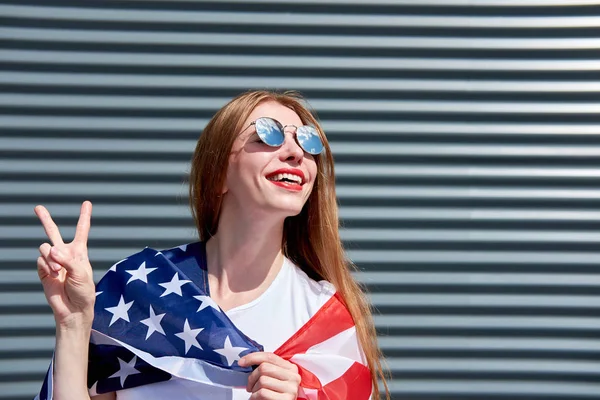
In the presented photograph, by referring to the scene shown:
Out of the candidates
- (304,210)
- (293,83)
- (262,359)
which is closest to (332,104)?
(293,83)

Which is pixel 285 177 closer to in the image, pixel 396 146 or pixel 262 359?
pixel 262 359

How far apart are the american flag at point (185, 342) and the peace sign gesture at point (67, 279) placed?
0.19 m

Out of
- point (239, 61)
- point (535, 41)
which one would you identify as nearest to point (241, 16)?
point (239, 61)

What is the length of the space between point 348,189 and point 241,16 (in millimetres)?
1096

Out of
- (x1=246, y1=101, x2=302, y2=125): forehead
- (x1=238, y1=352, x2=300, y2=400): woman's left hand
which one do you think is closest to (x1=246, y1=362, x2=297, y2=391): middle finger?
(x1=238, y1=352, x2=300, y2=400): woman's left hand

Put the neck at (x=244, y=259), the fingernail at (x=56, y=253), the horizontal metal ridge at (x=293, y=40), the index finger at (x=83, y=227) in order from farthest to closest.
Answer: the horizontal metal ridge at (x=293, y=40)
the neck at (x=244, y=259)
the index finger at (x=83, y=227)
the fingernail at (x=56, y=253)

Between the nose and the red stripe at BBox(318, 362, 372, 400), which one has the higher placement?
the nose

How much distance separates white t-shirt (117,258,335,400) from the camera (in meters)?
1.96

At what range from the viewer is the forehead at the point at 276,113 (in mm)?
2119

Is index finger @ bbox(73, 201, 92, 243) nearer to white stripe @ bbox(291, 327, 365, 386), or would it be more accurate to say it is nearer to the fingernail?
the fingernail

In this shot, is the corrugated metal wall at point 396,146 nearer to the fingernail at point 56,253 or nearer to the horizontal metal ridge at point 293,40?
the horizontal metal ridge at point 293,40

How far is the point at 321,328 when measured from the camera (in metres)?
2.04

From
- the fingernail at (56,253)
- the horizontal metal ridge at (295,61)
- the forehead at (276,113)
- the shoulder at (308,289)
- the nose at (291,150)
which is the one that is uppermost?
the horizontal metal ridge at (295,61)

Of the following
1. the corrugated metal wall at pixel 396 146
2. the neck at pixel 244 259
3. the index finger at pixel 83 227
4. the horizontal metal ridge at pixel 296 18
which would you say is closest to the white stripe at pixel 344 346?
the neck at pixel 244 259
